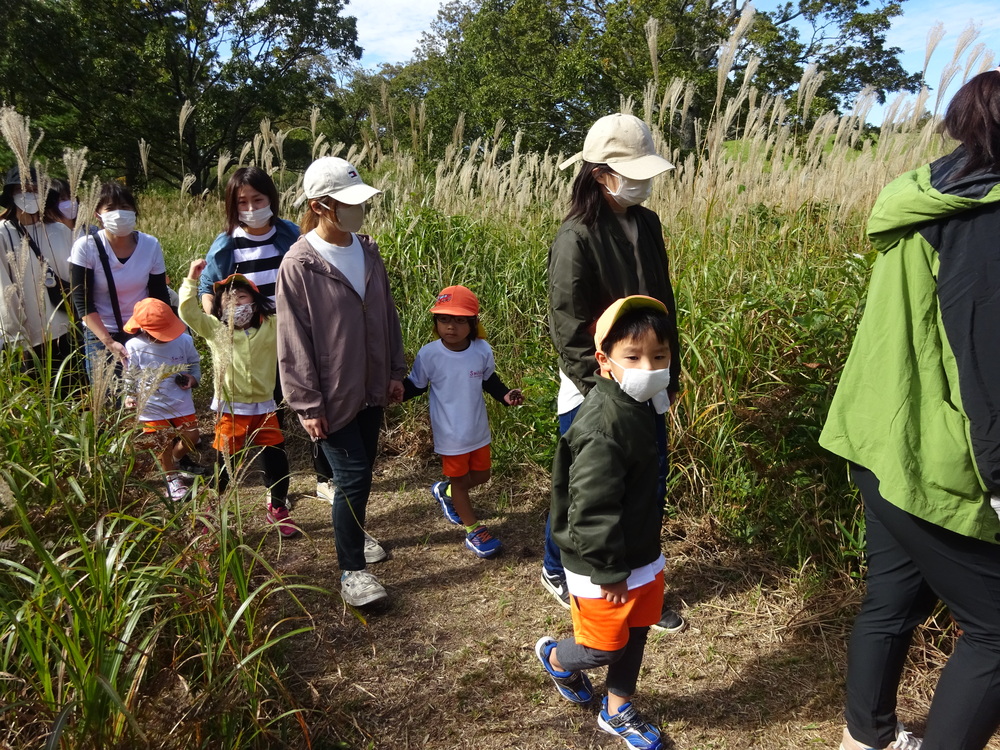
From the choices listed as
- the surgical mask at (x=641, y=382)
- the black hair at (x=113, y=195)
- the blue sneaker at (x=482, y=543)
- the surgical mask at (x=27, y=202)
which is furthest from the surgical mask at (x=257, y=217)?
the surgical mask at (x=641, y=382)

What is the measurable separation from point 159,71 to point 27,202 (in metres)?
21.4

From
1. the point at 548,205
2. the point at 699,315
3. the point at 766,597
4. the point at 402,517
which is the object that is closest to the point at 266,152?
the point at 548,205

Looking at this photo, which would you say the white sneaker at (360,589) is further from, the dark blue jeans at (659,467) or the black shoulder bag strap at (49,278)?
the black shoulder bag strap at (49,278)

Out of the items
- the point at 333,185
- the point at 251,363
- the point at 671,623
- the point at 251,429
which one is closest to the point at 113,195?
the point at 251,363

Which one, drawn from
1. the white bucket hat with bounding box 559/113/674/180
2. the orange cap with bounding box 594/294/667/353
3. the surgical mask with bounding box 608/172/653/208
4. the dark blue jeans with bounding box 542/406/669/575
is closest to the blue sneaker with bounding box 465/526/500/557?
the dark blue jeans with bounding box 542/406/669/575

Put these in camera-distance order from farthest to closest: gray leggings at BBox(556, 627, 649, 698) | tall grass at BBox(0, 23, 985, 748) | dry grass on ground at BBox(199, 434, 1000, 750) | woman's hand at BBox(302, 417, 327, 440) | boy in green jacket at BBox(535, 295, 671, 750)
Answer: woman's hand at BBox(302, 417, 327, 440)
dry grass on ground at BBox(199, 434, 1000, 750)
gray leggings at BBox(556, 627, 649, 698)
boy in green jacket at BBox(535, 295, 671, 750)
tall grass at BBox(0, 23, 985, 748)

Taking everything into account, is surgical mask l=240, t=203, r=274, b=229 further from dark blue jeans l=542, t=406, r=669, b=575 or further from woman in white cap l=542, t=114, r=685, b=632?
dark blue jeans l=542, t=406, r=669, b=575

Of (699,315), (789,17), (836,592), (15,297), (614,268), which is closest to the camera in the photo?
(614,268)

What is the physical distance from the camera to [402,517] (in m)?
3.84

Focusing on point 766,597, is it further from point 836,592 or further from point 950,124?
point 950,124

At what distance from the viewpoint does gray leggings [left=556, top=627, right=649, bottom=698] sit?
207 cm

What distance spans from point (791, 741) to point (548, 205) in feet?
14.6

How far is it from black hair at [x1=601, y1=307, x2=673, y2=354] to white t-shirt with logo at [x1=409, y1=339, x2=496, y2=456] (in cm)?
146

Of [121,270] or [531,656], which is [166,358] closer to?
[121,270]
